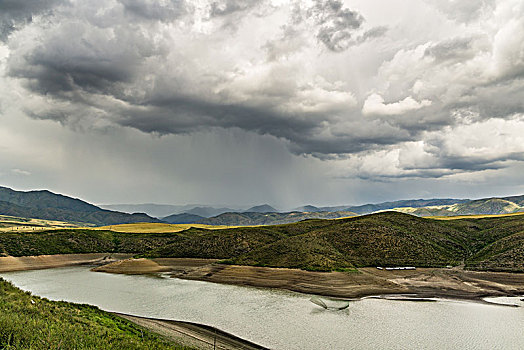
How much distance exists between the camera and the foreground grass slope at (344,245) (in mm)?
87125

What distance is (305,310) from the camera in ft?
163

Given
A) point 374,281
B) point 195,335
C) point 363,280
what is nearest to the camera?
point 195,335

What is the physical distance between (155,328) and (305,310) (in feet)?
72.5

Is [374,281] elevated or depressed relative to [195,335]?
elevated

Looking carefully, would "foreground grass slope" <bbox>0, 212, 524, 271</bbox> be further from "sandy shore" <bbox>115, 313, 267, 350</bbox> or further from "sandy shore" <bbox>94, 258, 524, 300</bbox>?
"sandy shore" <bbox>115, 313, 267, 350</bbox>

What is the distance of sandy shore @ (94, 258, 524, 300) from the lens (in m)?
63.0

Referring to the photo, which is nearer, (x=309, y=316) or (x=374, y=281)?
(x=309, y=316)

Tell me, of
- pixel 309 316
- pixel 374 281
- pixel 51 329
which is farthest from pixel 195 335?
pixel 374 281

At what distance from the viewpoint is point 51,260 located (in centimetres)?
10962

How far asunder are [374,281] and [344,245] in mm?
32683

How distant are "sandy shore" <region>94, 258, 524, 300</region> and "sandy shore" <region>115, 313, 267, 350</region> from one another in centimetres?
3020

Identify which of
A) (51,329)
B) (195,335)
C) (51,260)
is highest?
(51,329)

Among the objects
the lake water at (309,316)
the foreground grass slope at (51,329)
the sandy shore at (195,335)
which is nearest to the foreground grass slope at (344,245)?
the lake water at (309,316)

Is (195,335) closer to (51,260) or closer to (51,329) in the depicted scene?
(51,329)
